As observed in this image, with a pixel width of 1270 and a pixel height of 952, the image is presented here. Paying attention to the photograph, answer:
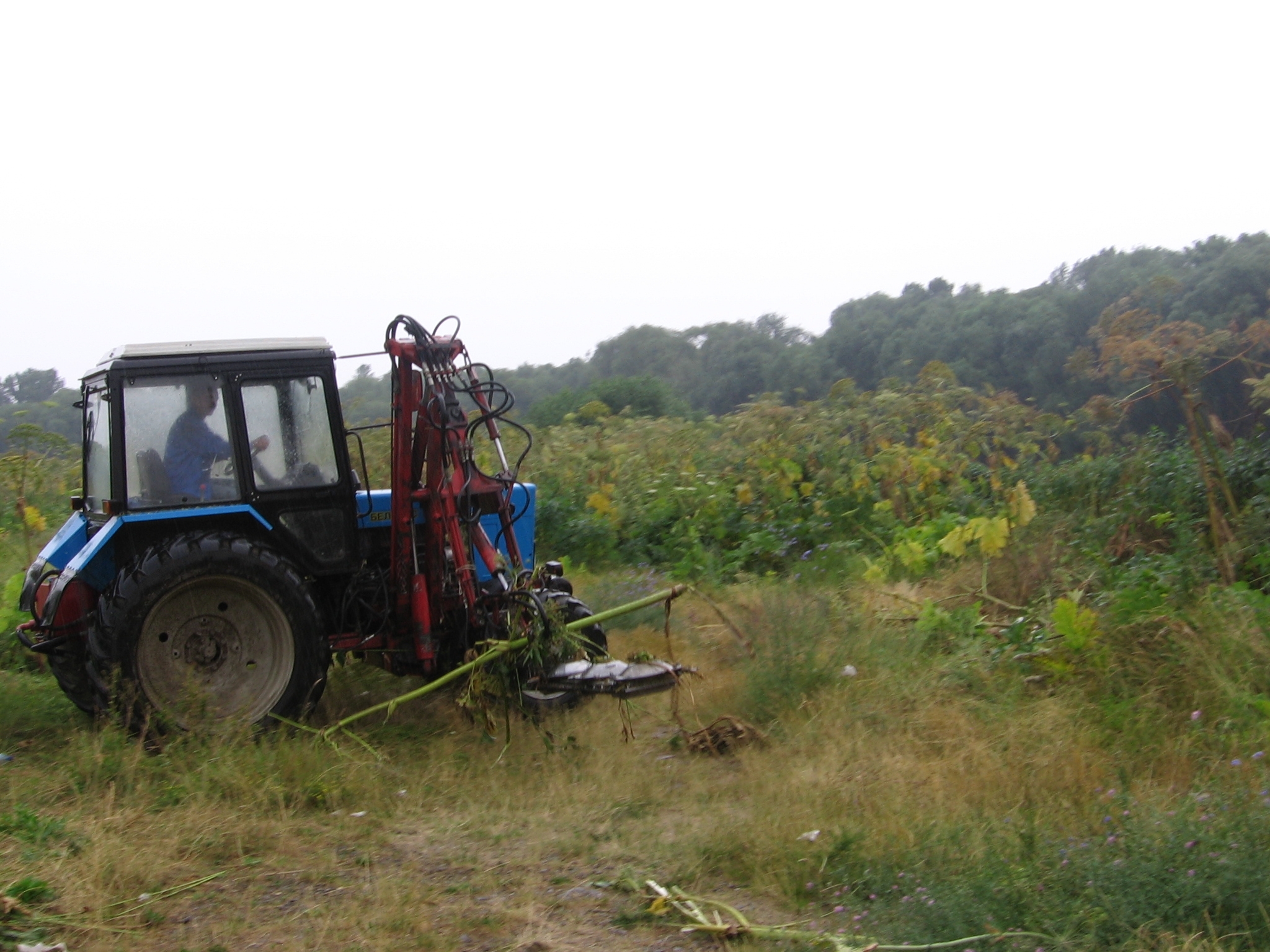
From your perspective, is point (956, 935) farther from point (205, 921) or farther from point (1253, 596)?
point (1253, 596)

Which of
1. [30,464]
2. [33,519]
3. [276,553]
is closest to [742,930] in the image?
[276,553]

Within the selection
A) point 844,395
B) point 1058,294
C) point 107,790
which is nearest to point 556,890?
point 107,790

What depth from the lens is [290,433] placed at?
623cm

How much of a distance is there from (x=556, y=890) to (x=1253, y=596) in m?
3.84

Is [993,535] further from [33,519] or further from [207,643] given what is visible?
[33,519]

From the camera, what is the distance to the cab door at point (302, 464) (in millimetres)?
6156

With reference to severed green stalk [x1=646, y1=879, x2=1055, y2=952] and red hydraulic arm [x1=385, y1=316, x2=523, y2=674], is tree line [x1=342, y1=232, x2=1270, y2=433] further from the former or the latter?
severed green stalk [x1=646, y1=879, x2=1055, y2=952]

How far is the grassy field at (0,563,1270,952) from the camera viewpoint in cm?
360

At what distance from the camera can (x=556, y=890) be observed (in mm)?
4172

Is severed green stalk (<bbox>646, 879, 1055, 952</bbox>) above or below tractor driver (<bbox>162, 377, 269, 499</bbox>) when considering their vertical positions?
below

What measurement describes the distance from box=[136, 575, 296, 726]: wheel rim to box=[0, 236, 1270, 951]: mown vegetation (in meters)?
0.46

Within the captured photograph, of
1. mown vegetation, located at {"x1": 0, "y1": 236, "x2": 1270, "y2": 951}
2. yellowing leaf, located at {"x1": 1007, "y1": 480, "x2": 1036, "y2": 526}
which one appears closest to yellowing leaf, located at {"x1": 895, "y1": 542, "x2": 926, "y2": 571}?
mown vegetation, located at {"x1": 0, "y1": 236, "x2": 1270, "y2": 951}

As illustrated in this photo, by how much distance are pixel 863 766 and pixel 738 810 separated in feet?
2.05

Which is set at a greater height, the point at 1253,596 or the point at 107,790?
the point at 1253,596
